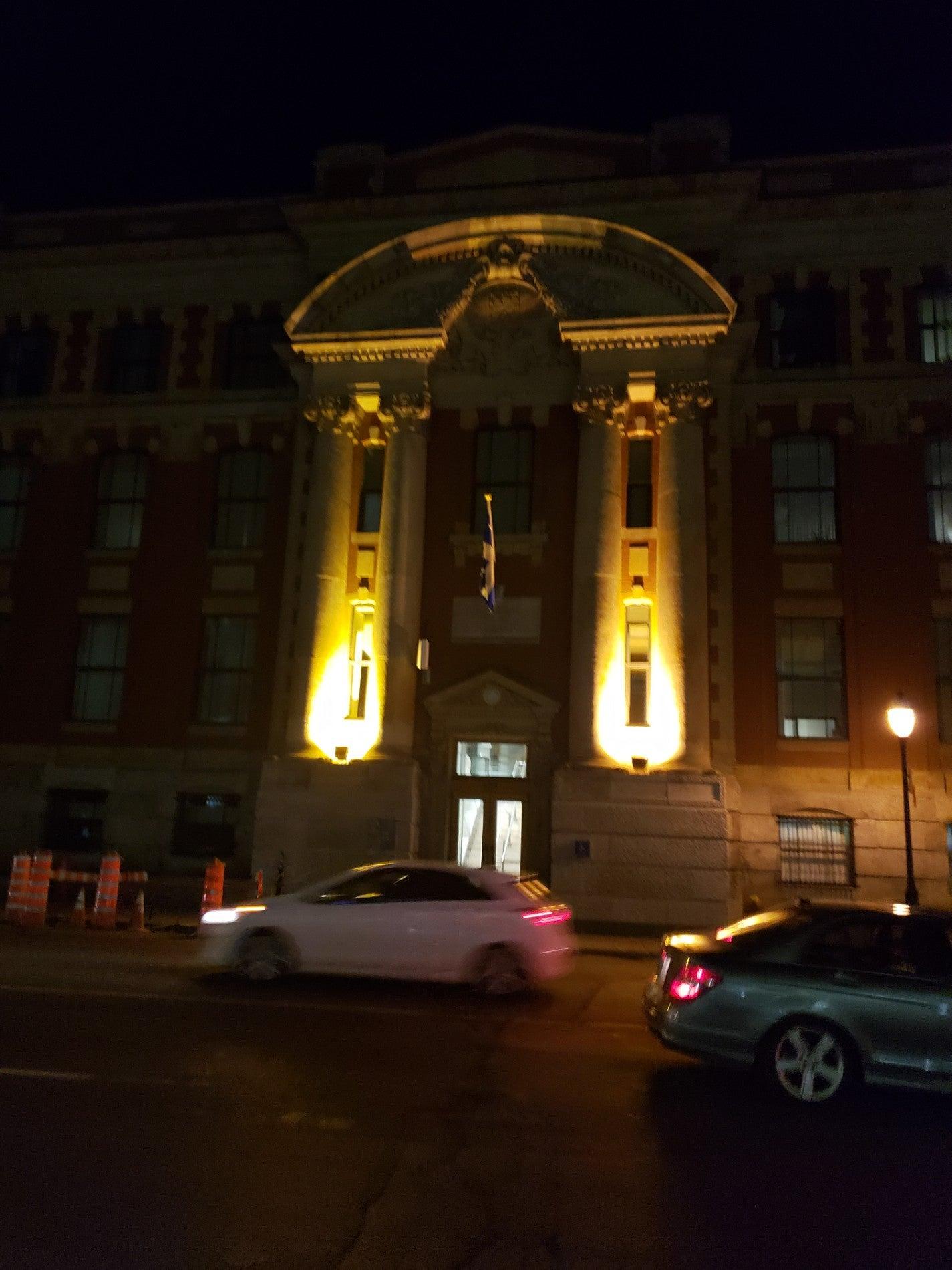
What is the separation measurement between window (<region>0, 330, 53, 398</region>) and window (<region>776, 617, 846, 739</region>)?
781 inches

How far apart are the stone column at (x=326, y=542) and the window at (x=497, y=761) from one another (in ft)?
11.3

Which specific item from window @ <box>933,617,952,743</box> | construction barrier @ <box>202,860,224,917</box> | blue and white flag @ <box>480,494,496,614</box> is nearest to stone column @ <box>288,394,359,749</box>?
blue and white flag @ <box>480,494,496,614</box>

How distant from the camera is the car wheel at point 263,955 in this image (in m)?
11.5

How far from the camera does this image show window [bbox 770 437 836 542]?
20922 millimetres

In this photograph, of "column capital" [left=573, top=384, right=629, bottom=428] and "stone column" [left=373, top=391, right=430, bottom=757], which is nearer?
"stone column" [left=373, top=391, right=430, bottom=757]

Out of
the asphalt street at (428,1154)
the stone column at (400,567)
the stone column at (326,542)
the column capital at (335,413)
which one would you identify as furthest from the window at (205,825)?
the asphalt street at (428,1154)

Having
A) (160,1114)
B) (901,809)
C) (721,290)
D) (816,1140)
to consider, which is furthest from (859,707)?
(160,1114)

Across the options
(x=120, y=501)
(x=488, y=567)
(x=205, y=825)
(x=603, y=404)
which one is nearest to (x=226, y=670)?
(x=205, y=825)

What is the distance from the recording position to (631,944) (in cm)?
1655

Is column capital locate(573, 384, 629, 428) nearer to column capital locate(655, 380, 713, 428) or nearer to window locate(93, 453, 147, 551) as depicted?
column capital locate(655, 380, 713, 428)

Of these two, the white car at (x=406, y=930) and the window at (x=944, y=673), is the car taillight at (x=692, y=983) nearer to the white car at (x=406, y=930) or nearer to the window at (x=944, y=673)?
the white car at (x=406, y=930)

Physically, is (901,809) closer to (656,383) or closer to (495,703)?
(495,703)

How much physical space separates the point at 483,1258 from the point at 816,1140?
2909 mm

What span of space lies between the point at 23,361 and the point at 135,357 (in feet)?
10.7
